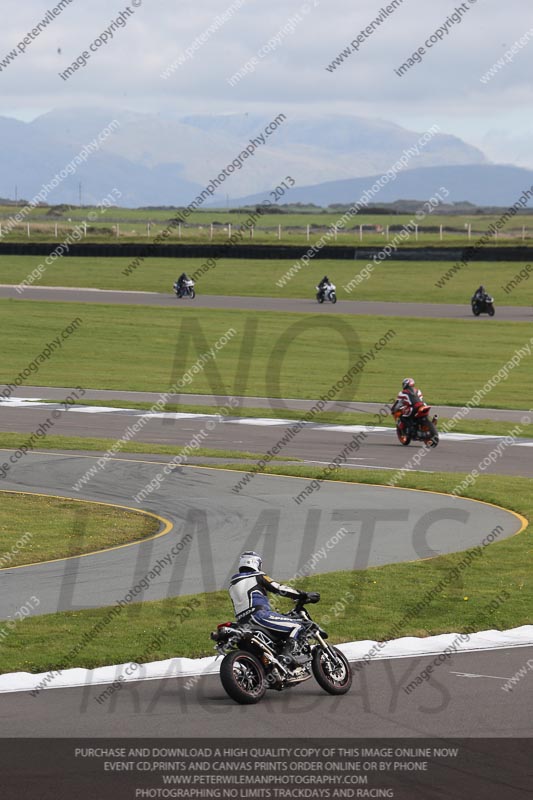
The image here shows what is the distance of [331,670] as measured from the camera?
41.2ft

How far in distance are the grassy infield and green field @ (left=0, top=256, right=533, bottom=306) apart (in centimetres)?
281

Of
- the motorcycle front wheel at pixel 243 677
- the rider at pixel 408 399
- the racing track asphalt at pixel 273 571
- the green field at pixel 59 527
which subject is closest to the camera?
the racing track asphalt at pixel 273 571

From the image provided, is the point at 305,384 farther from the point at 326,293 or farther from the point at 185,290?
the point at 185,290

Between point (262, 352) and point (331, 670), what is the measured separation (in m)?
Answer: 43.2

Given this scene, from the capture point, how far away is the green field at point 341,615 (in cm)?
1464

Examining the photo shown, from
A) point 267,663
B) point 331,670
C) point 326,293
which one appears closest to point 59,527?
point 331,670

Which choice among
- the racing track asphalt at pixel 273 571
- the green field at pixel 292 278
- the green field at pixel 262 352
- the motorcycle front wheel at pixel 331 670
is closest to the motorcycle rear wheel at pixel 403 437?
the racing track asphalt at pixel 273 571

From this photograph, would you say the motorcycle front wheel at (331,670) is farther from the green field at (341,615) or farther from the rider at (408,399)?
the rider at (408,399)

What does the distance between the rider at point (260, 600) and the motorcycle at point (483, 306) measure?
53.5 metres

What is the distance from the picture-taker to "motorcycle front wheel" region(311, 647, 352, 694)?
12.4 meters

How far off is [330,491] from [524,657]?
38.2 ft

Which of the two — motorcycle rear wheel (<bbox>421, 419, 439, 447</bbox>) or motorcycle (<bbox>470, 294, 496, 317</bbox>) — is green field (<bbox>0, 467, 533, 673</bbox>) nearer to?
motorcycle rear wheel (<bbox>421, 419, 439, 447</bbox>)

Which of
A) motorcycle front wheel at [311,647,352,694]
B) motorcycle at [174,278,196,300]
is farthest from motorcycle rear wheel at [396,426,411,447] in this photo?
motorcycle at [174,278,196,300]
